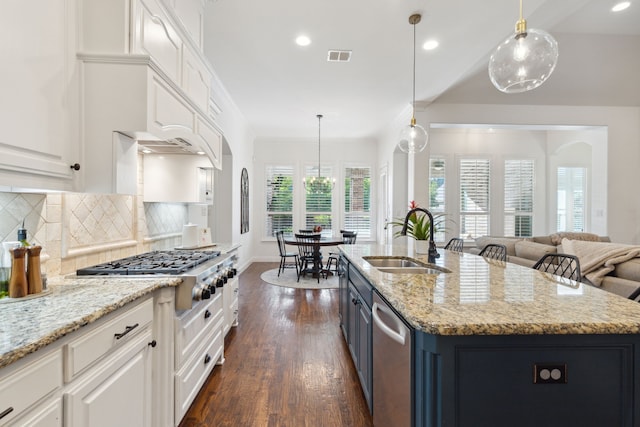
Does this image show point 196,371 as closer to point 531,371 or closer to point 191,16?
point 531,371

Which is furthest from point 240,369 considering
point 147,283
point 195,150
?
point 195,150

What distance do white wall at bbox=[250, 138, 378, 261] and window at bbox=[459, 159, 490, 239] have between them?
2.07 meters

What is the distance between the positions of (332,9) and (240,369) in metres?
3.34

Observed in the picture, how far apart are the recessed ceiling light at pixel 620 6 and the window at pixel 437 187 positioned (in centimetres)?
359

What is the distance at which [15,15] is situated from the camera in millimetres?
1126

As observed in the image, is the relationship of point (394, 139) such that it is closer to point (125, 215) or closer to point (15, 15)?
point (125, 215)

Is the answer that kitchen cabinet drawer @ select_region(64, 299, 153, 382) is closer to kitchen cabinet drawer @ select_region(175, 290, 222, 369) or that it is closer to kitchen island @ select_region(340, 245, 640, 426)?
→ kitchen cabinet drawer @ select_region(175, 290, 222, 369)

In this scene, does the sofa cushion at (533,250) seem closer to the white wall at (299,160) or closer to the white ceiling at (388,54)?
the white ceiling at (388,54)

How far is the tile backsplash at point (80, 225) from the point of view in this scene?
1.45 meters

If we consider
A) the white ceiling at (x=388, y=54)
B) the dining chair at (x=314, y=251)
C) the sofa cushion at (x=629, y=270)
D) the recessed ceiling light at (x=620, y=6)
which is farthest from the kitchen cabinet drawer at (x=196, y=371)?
the recessed ceiling light at (x=620, y=6)

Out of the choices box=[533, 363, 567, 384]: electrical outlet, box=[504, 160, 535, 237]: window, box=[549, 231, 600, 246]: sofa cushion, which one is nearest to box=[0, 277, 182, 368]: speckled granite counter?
box=[533, 363, 567, 384]: electrical outlet

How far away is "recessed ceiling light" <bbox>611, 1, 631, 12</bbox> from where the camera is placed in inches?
147

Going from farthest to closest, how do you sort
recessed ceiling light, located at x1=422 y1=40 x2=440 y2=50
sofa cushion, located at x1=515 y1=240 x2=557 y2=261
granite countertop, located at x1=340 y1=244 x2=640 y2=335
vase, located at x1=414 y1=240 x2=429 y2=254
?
Answer: recessed ceiling light, located at x1=422 y1=40 x2=440 y2=50 → sofa cushion, located at x1=515 y1=240 x2=557 y2=261 → vase, located at x1=414 y1=240 x2=429 y2=254 → granite countertop, located at x1=340 y1=244 x2=640 y2=335

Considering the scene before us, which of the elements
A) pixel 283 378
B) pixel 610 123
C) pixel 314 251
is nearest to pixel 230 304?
pixel 283 378
